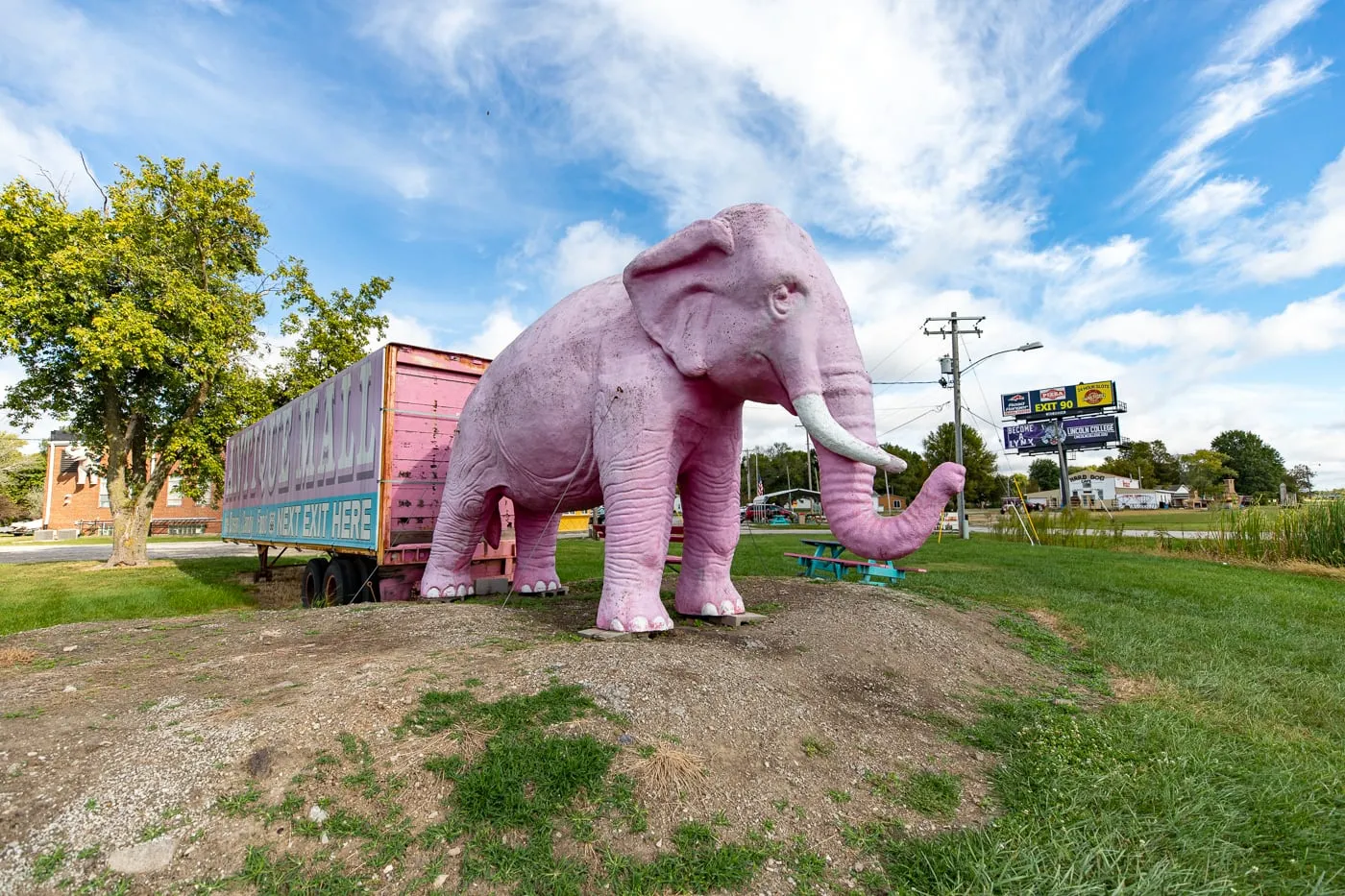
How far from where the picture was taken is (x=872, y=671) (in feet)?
13.0

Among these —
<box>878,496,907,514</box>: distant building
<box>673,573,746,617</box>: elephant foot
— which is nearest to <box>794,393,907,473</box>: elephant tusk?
<box>673,573,746,617</box>: elephant foot

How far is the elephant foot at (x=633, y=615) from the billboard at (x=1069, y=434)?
4632 cm

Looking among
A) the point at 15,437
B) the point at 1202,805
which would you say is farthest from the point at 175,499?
the point at 1202,805

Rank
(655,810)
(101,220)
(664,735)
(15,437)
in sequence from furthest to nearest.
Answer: (15,437) < (101,220) < (664,735) < (655,810)

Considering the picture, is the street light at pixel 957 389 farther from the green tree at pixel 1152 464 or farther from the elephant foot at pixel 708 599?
the green tree at pixel 1152 464

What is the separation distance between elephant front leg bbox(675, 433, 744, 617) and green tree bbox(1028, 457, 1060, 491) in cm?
7605

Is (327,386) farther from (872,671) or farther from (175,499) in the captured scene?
(175,499)

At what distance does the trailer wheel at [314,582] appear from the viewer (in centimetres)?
883

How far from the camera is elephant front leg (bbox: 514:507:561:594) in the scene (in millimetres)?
6680

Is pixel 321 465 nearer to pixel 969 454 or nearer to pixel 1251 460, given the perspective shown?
pixel 969 454

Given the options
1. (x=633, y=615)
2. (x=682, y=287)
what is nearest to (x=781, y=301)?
(x=682, y=287)

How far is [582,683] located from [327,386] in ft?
22.2

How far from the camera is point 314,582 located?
355 inches

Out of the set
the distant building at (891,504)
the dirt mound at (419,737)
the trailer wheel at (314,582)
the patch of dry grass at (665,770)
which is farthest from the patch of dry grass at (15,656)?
the distant building at (891,504)
